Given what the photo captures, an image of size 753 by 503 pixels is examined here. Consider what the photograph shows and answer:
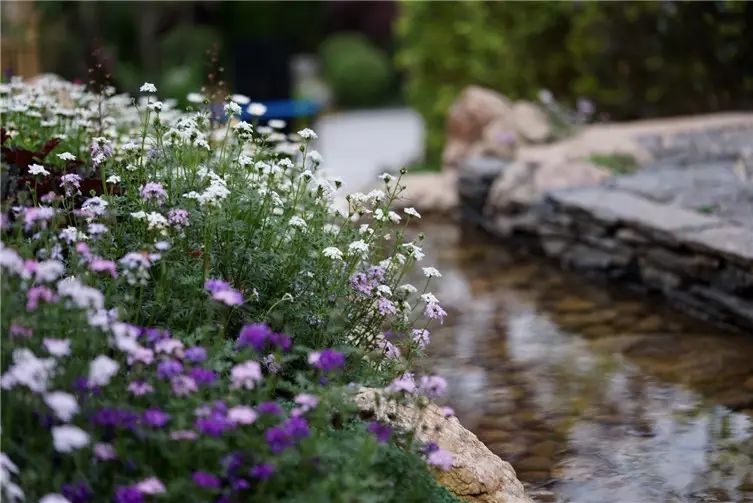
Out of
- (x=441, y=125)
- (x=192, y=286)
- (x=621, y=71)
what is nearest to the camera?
(x=192, y=286)

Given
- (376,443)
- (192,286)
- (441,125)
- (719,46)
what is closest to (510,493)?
(376,443)

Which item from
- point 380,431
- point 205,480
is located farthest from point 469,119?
point 205,480

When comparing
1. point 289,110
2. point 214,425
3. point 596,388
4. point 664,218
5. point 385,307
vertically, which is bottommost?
point 214,425

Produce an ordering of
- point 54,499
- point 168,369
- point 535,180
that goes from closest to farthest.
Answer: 1. point 54,499
2. point 168,369
3. point 535,180

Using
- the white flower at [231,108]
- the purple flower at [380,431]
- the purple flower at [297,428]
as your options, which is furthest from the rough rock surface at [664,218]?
the purple flower at [297,428]

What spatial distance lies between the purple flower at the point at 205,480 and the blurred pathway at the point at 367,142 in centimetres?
679

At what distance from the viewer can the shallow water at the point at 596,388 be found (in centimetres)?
382

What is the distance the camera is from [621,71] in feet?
35.0

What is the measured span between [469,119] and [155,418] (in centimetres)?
788

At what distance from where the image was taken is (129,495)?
2.31 m

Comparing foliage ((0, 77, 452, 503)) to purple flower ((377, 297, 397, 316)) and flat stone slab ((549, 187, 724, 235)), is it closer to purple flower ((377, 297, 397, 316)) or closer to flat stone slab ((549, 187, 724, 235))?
purple flower ((377, 297, 397, 316))

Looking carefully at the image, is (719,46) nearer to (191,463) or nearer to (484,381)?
(484,381)

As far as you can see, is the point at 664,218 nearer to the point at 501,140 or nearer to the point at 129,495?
the point at 501,140

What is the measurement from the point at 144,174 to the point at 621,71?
7.80m
